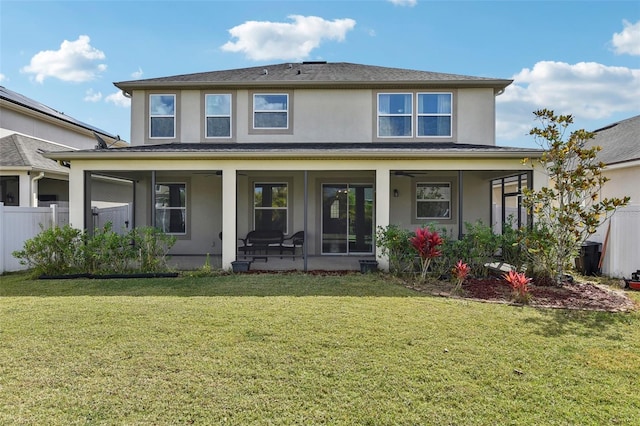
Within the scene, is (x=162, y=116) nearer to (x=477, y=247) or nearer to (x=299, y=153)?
(x=299, y=153)

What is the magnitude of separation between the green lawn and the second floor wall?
6.48 meters

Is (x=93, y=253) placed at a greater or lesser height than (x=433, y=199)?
lesser

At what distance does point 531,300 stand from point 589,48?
1100cm

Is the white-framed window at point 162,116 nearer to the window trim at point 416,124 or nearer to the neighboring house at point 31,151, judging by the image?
the neighboring house at point 31,151

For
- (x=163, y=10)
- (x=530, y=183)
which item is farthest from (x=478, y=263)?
(x=163, y=10)

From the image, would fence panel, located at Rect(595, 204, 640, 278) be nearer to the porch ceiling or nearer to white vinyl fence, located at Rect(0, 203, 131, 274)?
the porch ceiling

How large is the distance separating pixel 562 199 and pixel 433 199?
4280mm

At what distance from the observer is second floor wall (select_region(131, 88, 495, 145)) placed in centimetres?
1112

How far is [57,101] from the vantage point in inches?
754

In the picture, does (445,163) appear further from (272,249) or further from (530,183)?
(272,249)

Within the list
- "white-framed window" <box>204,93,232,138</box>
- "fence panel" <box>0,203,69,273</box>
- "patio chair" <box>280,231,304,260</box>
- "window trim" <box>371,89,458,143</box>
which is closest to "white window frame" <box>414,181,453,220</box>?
"window trim" <box>371,89,458,143</box>

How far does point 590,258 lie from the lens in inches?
345

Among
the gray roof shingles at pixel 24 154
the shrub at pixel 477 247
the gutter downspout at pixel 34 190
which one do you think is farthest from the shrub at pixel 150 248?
the shrub at pixel 477 247

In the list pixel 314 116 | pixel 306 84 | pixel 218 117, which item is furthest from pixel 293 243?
pixel 306 84
